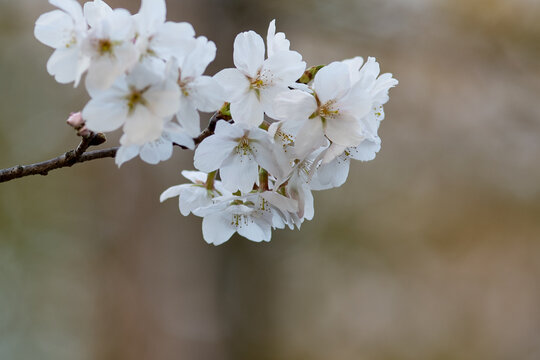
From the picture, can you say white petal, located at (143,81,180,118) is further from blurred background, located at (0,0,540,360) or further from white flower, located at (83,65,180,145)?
blurred background, located at (0,0,540,360)

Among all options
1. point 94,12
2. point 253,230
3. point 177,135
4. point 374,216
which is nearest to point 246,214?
point 253,230

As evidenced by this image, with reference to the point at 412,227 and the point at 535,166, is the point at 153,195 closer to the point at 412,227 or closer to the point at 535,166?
the point at 412,227

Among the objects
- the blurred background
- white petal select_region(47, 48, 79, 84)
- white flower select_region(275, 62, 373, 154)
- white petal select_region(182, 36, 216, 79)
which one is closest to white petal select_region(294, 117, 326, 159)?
white flower select_region(275, 62, 373, 154)

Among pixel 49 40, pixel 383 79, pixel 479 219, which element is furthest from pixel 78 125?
pixel 479 219

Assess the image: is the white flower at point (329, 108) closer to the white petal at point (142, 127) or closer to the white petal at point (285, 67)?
the white petal at point (285, 67)

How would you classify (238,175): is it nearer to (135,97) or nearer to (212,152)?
(212,152)
